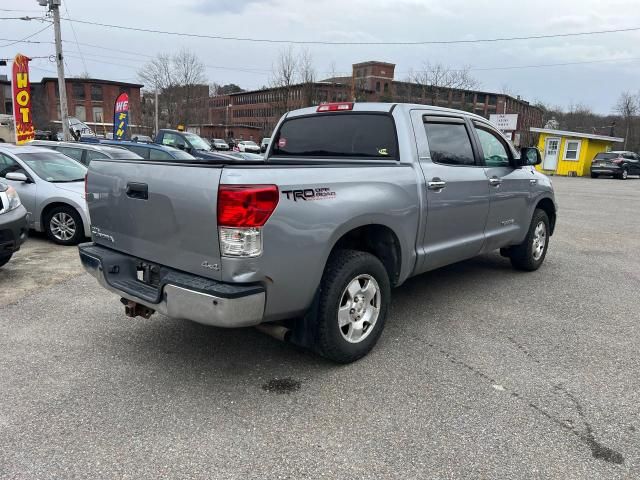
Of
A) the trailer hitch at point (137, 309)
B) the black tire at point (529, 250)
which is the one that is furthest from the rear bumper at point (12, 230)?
the black tire at point (529, 250)

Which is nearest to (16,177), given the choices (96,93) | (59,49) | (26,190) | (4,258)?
(26,190)

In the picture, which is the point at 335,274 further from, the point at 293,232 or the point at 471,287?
the point at 471,287

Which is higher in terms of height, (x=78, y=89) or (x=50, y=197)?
(x=78, y=89)

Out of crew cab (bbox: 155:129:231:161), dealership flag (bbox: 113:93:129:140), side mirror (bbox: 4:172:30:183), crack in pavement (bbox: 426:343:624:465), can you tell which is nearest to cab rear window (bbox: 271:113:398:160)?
crack in pavement (bbox: 426:343:624:465)

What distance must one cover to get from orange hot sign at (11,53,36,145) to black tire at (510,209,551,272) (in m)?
19.0

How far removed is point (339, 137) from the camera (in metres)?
4.56

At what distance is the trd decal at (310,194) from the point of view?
2959mm

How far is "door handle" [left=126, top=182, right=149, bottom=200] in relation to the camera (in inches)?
126

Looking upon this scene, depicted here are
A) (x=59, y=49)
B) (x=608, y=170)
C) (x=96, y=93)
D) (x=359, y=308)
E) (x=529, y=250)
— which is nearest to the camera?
(x=359, y=308)

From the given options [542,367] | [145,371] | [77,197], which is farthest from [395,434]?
[77,197]

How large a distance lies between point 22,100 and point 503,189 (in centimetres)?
2010

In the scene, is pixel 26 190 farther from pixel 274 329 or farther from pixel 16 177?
pixel 274 329

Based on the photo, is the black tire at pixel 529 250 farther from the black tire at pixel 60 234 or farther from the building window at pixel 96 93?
the building window at pixel 96 93

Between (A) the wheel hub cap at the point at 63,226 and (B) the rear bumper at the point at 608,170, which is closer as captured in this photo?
(A) the wheel hub cap at the point at 63,226
